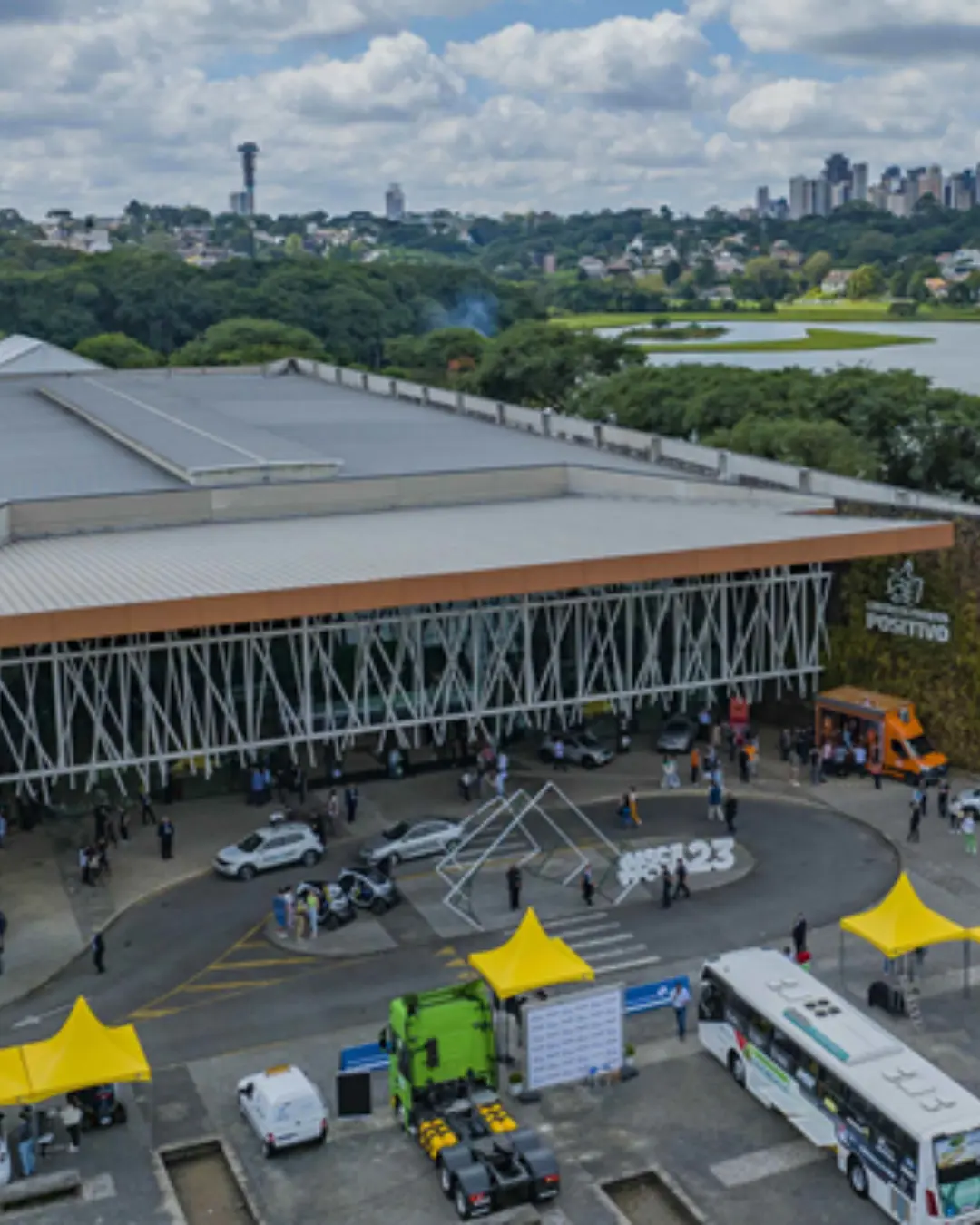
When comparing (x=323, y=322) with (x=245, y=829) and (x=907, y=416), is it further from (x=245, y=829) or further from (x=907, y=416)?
(x=245, y=829)

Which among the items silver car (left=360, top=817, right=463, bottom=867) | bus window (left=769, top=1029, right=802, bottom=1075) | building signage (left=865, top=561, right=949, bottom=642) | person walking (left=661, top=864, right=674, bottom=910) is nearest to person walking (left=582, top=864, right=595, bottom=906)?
person walking (left=661, top=864, right=674, bottom=910)

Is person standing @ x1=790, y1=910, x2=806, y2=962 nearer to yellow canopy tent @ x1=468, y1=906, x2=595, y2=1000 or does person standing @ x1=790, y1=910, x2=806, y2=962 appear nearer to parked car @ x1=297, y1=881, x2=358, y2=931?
yellow canopy tent @ x1=468, y1=906, x2=595, y2=1000

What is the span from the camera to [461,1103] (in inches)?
1067

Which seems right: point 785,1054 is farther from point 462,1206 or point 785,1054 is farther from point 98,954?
point 98,954

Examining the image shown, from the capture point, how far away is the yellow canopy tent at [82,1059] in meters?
26.6

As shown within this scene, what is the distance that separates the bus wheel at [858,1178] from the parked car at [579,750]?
23.8 meters

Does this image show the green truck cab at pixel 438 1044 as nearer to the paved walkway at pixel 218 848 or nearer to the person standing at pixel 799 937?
the person standing at pixel 799 937

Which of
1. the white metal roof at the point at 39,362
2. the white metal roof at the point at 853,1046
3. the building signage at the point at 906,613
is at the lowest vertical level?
the white metal roof at the point at 853,1046

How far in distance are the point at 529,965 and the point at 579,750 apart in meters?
18.8

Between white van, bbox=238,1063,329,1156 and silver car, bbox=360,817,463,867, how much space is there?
1324cm

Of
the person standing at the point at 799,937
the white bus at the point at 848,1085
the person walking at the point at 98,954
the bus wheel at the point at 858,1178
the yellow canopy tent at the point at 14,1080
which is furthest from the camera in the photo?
the person walking at the point at 98,954

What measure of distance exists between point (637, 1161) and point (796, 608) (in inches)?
1118

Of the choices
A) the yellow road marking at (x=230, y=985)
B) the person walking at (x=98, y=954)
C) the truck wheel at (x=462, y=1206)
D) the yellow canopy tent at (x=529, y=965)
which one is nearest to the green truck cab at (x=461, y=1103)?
the truck wheel at (x=462, y=1206)

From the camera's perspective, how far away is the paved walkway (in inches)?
1430
